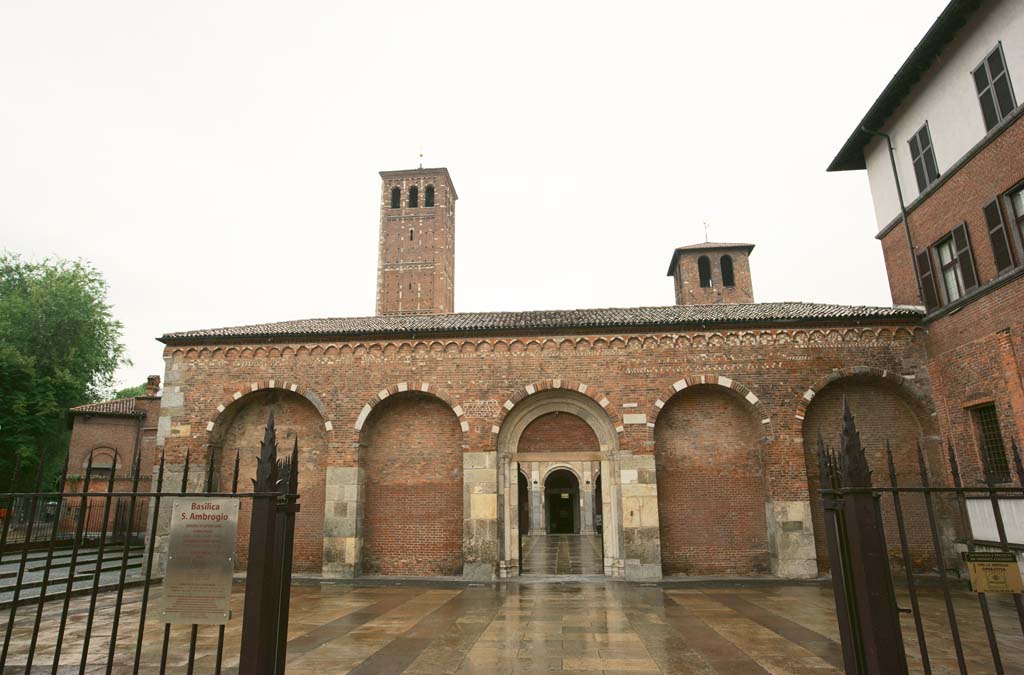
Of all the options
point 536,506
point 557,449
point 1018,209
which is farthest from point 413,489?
point 536,506

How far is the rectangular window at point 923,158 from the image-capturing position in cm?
1392

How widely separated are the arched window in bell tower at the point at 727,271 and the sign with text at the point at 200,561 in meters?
33.0

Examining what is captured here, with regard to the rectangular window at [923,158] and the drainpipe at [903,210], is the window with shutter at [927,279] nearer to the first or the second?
the drainpipe at [903,210]

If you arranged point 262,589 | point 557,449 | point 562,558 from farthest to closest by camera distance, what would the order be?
point 562,558 < point 557,449 < point 262,589

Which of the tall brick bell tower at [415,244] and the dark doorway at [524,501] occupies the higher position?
the tall brick bell tower at [415,244]

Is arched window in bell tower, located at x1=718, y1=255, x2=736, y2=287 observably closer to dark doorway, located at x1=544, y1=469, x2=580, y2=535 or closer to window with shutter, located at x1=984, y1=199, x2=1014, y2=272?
dark doorway, located at x1=544, y1=469, x2=580, y2=535

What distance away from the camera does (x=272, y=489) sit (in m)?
4.09

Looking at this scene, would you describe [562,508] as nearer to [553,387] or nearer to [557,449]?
[557,449]

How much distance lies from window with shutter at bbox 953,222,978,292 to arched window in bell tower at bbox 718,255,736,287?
66.5 ft

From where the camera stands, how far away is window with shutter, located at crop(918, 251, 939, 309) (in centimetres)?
1411

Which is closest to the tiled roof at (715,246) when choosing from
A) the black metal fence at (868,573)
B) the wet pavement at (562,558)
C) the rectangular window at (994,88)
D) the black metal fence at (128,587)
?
the wet pavement at (562,558)

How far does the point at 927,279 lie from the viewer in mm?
14297

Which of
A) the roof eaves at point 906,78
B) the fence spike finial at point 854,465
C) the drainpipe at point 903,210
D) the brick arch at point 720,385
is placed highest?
the roof eaves at point 906,78

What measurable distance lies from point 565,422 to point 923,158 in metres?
11.2
